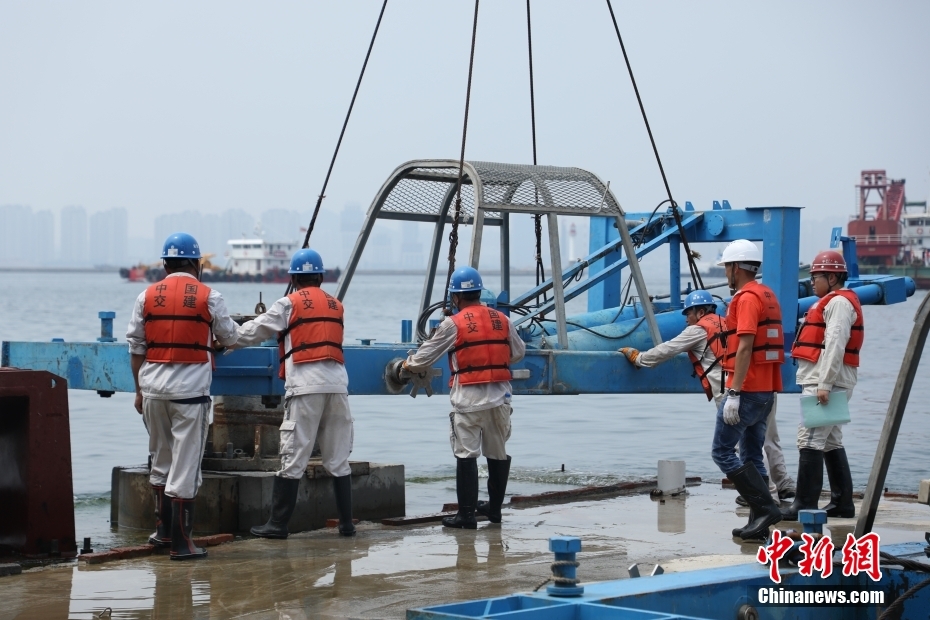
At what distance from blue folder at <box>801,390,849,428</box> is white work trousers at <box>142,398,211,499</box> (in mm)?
3992

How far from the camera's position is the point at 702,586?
524cm

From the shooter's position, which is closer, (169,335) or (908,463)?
(169,335)

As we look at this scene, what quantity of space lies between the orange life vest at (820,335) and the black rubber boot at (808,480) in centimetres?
66

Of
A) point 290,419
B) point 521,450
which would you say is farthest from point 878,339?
point 290,419

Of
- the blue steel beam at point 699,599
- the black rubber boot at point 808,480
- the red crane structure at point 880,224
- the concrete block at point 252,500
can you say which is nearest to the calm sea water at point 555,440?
the concrete block at point 252,500

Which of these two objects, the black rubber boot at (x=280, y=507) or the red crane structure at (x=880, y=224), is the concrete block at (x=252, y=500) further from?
the red crane structure at (x=880, y=224)

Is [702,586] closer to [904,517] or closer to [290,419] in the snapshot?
[290,419]

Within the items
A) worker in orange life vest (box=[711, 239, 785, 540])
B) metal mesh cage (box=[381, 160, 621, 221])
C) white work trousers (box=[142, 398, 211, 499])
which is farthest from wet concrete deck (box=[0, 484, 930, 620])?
metal mesh cage (box=[381, 160, 621, 221])

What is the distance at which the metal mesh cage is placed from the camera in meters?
10.0

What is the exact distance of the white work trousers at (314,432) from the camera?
26.9 feet

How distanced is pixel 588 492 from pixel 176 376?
432cm

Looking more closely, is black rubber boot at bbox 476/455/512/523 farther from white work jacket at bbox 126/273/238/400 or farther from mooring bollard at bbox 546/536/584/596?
mooring bollard at bbox 546/536/584/596

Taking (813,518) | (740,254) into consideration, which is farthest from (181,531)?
(740,254)

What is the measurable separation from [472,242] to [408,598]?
12.8ft
